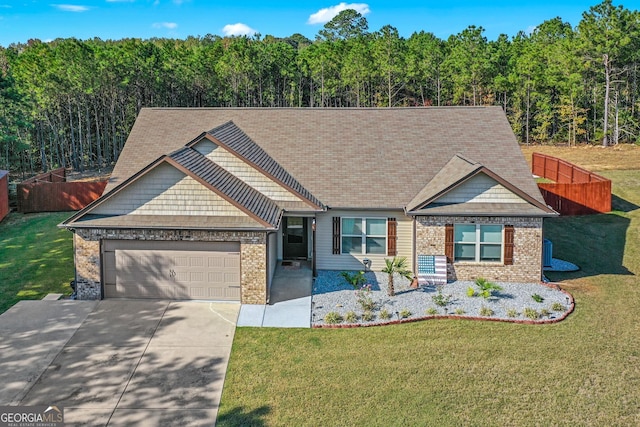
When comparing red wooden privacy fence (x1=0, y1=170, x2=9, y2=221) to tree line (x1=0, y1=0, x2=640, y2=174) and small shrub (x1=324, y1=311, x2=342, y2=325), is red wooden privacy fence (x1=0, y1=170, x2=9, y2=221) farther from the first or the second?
small shrub (x1=324, y1=311, x2=342, y2=325)

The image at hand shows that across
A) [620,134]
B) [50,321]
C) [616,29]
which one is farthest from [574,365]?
[620,134]

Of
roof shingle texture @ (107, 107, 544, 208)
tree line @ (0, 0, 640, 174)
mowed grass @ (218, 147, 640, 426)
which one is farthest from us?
tree line @ (0, 0, 640, 174)

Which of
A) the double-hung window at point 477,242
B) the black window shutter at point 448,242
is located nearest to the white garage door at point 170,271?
the black window shutter at point 448,242

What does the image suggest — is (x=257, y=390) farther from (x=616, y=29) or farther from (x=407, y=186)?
(x=616, y=29)

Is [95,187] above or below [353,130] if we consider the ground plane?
below

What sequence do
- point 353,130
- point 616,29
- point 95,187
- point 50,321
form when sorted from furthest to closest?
point 616,29, point 95,187, point 353,130, point 50,321

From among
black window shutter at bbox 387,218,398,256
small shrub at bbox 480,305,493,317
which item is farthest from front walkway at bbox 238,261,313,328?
small shrub at bbox 480,305,493,317
